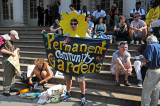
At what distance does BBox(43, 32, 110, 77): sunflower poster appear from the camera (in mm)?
3795

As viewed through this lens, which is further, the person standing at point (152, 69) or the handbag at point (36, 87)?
the handbag at point (36, 87)

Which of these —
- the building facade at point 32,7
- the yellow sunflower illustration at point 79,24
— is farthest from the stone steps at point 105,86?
the building facade at point 32,7

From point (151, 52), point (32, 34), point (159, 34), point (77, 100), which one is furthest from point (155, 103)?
point (32, 34)

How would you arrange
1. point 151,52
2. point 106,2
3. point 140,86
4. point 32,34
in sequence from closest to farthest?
point 151,52, point 140,86, point 32,34, point 106,2

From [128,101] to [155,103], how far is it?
62cm

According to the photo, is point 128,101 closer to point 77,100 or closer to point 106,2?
point 77,100

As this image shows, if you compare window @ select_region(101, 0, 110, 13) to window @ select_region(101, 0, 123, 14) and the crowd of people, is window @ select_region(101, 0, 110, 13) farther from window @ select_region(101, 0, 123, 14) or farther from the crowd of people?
the crowd of people

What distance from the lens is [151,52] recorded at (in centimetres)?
311

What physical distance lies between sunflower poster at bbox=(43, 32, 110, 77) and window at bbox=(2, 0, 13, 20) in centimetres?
1235

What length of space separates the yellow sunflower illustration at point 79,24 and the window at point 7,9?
1249 cm

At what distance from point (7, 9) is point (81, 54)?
13.2m

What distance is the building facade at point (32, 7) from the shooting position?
354 inches

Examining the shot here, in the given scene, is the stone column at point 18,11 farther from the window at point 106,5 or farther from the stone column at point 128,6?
the stone column at point 128,6

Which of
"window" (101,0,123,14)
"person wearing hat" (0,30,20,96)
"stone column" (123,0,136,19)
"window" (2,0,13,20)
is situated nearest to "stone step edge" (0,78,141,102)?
"person wearing hat" (0,30,20,96)
